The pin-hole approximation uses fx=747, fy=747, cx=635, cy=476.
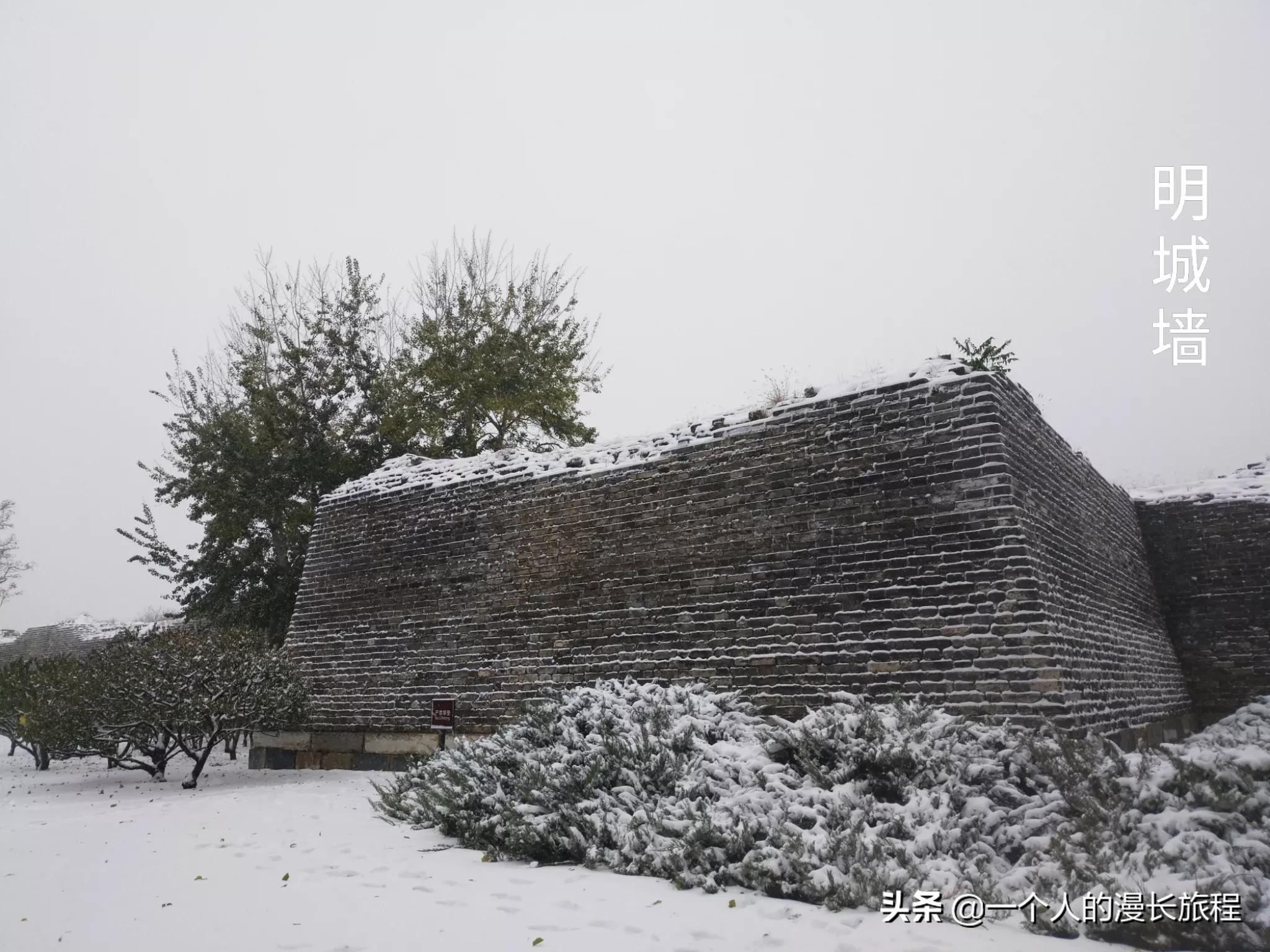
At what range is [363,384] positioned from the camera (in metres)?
18.3

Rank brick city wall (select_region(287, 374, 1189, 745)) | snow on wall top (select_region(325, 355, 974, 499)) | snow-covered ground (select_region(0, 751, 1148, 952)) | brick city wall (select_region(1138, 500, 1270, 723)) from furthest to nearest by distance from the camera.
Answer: brick city wall (select_region(1138, 500, 1270, 723))
snow on wall top (select_region(325, 355, 974, 499))
brick city wall (select_region(287, 374, 1189, 745))
snow-covered ground (select_region(0, 751, 1148, 952))

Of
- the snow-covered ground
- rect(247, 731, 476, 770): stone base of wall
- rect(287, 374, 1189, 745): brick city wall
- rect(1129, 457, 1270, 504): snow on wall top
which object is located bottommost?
rect(247, 731, 476, 770): stone base of wall

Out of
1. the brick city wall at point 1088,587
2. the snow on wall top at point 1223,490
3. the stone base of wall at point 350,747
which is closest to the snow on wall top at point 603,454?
the brick city wall at point 1088,587

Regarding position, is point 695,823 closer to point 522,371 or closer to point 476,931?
point 476,931

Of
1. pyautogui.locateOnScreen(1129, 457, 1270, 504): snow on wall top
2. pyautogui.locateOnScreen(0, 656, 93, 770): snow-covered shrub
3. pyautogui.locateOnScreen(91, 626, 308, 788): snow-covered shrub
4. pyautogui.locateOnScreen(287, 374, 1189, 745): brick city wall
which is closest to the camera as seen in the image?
pyautogui.locateOnScreen(287, 374, 1189, 745): brick city wall

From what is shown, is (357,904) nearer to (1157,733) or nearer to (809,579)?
(809,579)

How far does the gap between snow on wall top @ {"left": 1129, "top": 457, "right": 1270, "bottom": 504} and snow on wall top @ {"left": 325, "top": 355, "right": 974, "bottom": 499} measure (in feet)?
19.2

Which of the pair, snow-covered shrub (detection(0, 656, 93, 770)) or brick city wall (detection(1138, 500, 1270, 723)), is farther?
brick city wall (detection(1138, 500, 1270, 723))

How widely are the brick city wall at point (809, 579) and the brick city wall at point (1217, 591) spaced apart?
A: 504 mm

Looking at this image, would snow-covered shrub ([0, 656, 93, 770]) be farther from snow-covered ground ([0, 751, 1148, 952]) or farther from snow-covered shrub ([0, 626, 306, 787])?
snow-covered ground ([0, 751, 1148, 952])

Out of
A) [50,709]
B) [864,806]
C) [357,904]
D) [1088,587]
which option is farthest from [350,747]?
[1088,587]

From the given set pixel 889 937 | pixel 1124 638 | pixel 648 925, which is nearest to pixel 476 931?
pixel 648 925

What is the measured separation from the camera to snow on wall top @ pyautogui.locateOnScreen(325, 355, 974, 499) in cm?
705

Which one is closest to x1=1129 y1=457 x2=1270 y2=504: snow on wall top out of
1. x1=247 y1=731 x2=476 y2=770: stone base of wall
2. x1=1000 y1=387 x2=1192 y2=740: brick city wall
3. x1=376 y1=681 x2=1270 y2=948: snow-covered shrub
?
x1=1000 y1=387 x2=1192 y2=740: brick city wall
